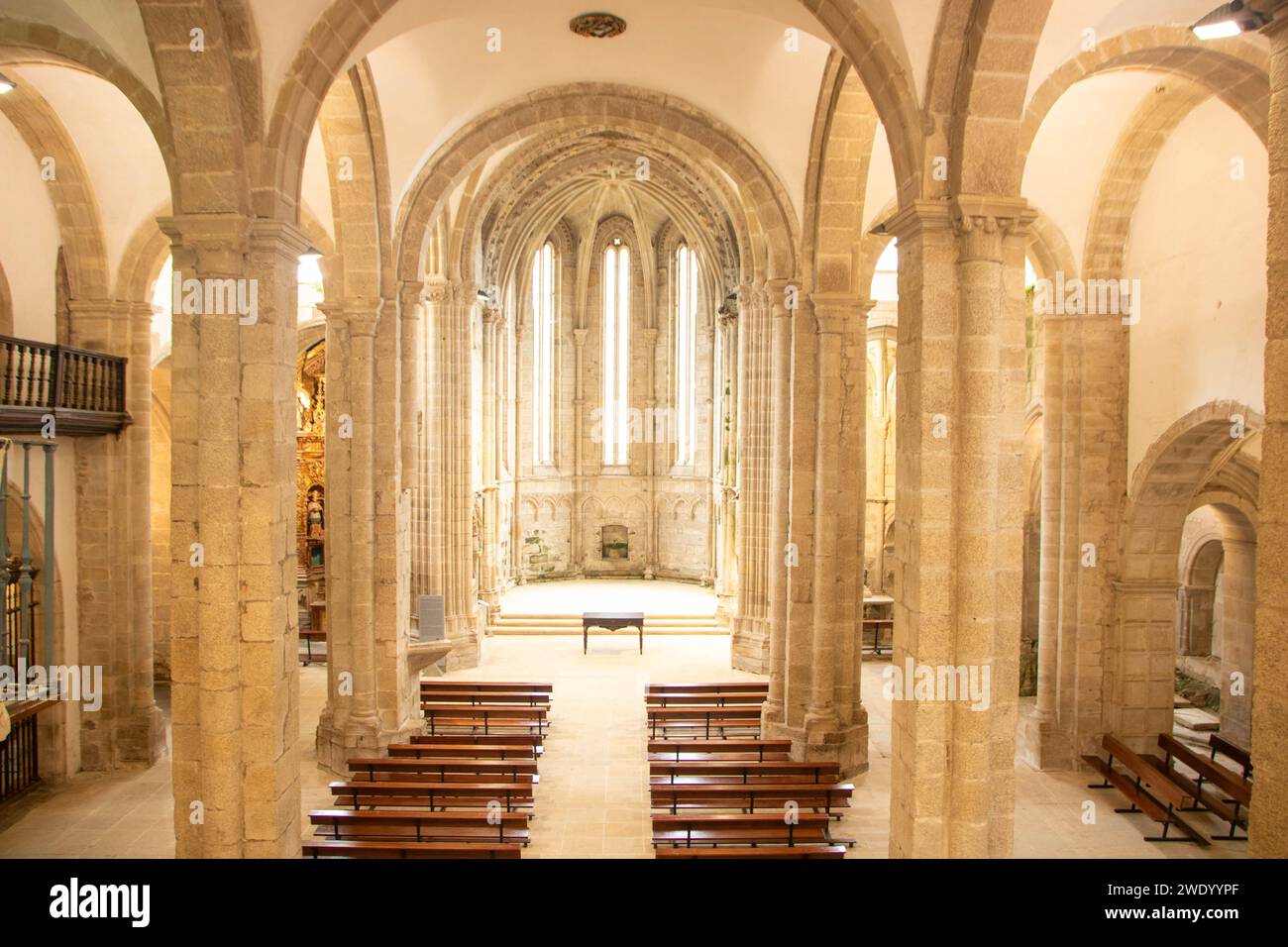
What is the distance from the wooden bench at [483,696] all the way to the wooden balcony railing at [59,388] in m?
5.90

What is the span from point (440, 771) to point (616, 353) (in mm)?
18543

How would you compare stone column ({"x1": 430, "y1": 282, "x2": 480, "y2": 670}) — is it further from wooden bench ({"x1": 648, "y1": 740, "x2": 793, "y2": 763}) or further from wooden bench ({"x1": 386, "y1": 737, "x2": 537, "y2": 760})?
wooden bench ({"x1": 648, "y1": 740, "x2": 793, "y2": 763})

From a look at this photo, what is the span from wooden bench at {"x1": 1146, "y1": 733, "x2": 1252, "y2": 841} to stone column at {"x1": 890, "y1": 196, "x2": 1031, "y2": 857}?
577 centimetres

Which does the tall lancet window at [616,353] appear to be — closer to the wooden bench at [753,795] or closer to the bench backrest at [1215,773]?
the bench backrest at [1215,773]

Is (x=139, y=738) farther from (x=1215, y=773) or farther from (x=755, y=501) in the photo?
(x=1215, y=773)

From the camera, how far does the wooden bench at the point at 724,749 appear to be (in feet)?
37.8

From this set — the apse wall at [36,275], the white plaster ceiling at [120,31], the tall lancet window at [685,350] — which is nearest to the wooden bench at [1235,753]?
the white plaster ceiling at [120,31]

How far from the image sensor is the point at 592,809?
11.1 meters

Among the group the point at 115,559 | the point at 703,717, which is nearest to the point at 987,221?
the point at 703,717

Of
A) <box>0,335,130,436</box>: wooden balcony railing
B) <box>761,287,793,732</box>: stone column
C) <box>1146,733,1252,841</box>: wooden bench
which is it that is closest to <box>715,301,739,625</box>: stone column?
<box>761,287,793,732</box>: stone column

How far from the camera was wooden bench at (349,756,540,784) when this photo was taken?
10.6 metres

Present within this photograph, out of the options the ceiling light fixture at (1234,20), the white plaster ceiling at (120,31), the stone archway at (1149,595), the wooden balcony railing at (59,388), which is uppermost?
the white plaster ceiling at (120,31)

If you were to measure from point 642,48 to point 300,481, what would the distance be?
14.8m

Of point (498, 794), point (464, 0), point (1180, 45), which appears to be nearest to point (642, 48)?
point (464, 0)
